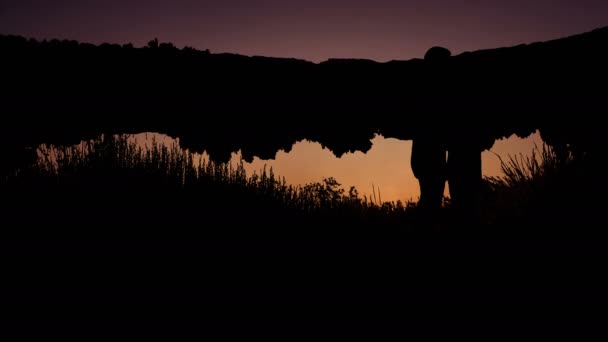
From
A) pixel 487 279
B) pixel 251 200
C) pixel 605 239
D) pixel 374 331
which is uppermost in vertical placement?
pixel 251 200

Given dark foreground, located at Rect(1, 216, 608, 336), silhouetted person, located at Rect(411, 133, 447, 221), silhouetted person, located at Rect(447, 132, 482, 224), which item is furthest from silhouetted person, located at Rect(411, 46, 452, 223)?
dark foreground, located at Rect(1, 216, 608, 336)

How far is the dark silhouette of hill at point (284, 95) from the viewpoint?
3.55 metres

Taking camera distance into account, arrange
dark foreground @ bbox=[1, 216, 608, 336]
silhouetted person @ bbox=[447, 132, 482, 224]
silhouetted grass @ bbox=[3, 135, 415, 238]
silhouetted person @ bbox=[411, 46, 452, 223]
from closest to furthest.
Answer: dark foreground @ bbox=[1, 216, 608, 336] < silhouetted person @ bbox=[411, 46, 452, 223] < silhouetted person @ bbox=[447, 132, 482, 224] < silhouetted grass @ bbox=[3, 135, 415, 238]

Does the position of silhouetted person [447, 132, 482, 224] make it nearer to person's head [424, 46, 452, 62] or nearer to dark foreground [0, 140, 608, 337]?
dark foreground [0, 140, 608, 337]

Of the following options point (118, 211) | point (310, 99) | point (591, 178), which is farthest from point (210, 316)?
point (591, 178)

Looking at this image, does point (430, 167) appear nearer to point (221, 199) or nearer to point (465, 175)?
point (465, 175)

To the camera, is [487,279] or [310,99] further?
[310,99]

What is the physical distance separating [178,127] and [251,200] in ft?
8.61

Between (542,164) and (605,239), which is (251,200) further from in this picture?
(605,239)

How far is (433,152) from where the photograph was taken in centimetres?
405

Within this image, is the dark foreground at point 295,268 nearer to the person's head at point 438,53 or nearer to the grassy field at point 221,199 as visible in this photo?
the grassy field at point 221,199

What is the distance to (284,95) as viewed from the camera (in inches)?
147

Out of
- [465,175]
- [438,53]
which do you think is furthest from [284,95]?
[465,175]

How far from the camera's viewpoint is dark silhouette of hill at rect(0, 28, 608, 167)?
11.7 ft
